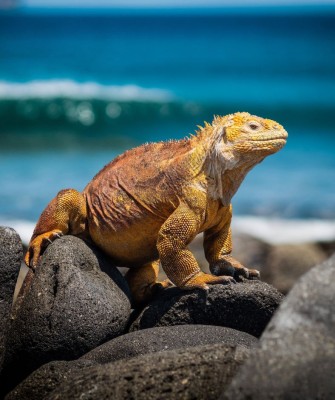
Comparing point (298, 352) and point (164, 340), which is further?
point (164, 340)

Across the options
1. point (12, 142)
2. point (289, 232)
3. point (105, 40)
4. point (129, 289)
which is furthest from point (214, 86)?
point (129, 289)

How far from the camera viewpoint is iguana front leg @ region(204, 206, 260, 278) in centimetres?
774

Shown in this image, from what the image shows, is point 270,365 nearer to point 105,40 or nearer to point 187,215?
point 187,215

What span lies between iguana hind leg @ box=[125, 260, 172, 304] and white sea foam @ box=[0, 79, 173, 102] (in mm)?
26077

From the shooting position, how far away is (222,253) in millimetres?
7793

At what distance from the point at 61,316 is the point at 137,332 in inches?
23.6

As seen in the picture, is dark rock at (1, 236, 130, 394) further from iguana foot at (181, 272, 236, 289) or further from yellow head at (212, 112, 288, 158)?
yellow head at (212, 112, 288, 158)

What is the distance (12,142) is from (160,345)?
2103 cm

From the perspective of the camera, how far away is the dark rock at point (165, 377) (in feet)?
17.9

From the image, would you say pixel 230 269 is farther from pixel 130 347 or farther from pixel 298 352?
pixel 298 352

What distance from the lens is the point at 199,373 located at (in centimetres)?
551

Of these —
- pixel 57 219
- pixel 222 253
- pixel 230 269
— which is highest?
pixel 57 219

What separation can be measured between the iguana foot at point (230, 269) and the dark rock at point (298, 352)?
2.53 metres

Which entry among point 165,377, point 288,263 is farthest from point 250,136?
point 288,263
